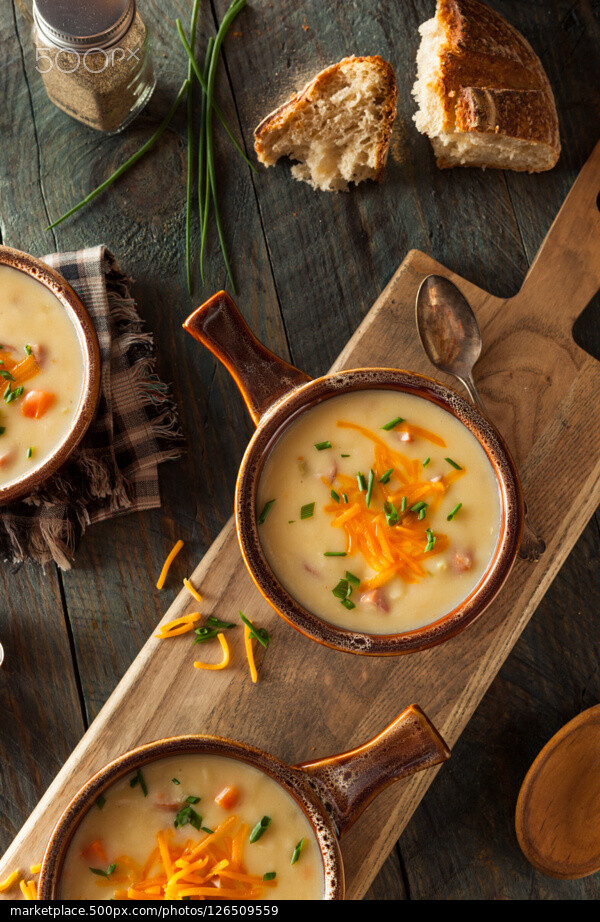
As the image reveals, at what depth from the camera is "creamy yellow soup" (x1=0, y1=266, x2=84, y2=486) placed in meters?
1.74

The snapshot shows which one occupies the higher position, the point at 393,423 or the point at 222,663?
the point at 393,423

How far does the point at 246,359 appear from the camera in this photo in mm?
1678

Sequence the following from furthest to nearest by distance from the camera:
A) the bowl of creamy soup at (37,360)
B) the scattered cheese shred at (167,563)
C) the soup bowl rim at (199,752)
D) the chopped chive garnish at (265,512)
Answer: the scattered cheese shred at (167,563) < the bowl of creamy soup at (37,360) < the chopped chive garnish at (265,512) < the soup bowl rim at (199,752)

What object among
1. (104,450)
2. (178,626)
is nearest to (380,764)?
(178,626)

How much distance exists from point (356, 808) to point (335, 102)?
167 cm

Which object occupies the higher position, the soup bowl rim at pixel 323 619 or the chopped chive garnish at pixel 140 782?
the soup bowl rim at pixel 323 619

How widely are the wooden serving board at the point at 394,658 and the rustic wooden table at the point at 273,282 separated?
0.16m

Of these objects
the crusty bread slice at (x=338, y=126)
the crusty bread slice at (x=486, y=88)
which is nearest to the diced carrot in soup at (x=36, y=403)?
the crusty bread slice at (x=338, y=126)

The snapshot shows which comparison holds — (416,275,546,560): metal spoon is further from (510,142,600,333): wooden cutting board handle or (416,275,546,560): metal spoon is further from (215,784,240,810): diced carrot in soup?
(215,784,240,810): diced carrot in soup

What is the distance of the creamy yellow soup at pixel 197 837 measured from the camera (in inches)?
60.1

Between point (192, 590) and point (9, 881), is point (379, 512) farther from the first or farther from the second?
point (9, 881)

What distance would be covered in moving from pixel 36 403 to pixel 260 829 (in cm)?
104

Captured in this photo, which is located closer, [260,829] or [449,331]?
[260,829]

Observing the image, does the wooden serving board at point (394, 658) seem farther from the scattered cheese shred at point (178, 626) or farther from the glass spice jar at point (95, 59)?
the glass spice jar at point (95, 59)
